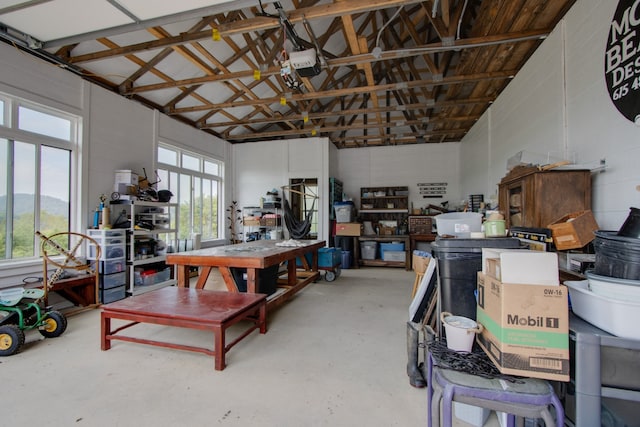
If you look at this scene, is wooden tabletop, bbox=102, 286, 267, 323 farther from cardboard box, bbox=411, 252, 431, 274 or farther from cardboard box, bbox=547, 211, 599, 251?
cardboard box, bbox=547, 211, 599, 251

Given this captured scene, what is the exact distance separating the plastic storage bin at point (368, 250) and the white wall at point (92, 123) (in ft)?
17.4

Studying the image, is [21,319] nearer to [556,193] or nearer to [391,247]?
[556,193]

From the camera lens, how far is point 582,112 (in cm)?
275

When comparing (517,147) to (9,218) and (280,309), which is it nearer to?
(280,309)

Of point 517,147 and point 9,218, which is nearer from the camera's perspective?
point 9,218

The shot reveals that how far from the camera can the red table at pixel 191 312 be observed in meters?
2.36

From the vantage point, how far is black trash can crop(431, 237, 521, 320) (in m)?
1.79

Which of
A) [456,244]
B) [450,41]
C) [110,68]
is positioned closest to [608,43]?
[450,41]

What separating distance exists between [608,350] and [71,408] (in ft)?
10.1

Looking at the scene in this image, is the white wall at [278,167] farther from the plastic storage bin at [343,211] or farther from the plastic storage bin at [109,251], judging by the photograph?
the plastic storage bin at [109,251]

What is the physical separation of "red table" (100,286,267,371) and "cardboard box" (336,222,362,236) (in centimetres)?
437

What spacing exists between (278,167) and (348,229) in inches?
109

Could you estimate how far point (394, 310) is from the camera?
12.7 ft

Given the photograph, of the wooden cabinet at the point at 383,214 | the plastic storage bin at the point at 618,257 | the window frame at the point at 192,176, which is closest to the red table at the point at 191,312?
the plastic storage bin at the point at 618,257
